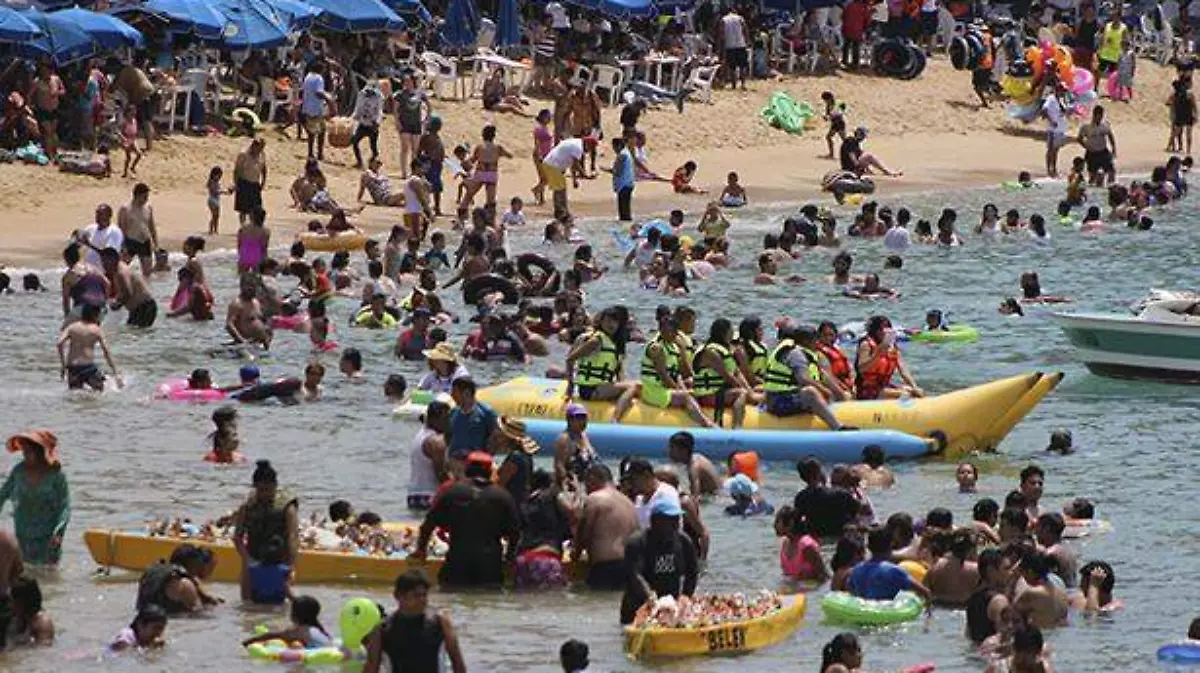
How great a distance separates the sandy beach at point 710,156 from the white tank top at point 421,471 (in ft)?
41.5

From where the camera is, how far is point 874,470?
75.5ft

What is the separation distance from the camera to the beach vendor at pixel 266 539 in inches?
712

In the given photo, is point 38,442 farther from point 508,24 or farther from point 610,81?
point 610,81

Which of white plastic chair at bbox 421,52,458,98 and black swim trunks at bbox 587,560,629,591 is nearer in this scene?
black swim trunks at bbox 587,560,629,591

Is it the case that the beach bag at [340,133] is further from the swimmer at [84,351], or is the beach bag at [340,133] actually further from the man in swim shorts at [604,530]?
the man in swim shorts at [604,530]

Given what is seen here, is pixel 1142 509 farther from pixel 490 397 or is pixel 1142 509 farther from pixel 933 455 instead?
pixel 490 397

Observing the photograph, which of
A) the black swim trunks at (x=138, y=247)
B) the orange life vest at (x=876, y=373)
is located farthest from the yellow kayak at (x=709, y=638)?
the black swim trunks at (x=138, y=247)

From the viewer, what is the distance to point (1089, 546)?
21.4 meters

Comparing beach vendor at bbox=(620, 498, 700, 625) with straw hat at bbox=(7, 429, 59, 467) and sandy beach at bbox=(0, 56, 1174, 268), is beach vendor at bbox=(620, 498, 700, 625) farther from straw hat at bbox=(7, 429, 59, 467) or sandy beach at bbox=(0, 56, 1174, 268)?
sandy beach at bbox=(0, 56, 1174, 268)

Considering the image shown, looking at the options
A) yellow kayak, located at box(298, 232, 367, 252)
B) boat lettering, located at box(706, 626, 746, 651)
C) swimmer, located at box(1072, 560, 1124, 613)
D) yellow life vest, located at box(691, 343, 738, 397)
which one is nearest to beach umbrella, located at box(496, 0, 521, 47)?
yellow kayak, located at box(298, 232, 367, 252)

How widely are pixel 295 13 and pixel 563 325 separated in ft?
36.3

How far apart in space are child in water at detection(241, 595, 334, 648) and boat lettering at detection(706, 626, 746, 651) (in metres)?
2.20

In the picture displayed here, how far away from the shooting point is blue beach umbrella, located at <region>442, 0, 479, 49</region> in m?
43.6

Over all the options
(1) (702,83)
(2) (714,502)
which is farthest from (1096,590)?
(1) (702,83)
